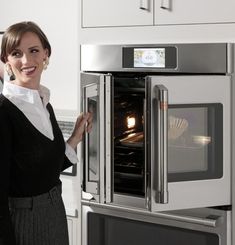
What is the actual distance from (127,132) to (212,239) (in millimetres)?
568

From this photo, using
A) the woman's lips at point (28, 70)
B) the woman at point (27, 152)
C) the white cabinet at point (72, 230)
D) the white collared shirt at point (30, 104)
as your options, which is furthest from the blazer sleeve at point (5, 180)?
→ the white cabinet at point (72, 230)

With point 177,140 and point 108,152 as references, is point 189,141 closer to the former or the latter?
point 177,140

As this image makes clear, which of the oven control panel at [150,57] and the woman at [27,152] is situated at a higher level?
the oven control panel at [150,57]


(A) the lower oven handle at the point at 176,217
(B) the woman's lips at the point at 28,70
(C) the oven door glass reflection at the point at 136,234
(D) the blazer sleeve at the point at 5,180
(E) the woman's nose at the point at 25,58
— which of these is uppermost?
(E) the woman's nose at the point at 25,58

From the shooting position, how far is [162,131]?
208 cm

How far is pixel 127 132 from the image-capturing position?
237 centimetres

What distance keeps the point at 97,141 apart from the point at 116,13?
1.87 feet

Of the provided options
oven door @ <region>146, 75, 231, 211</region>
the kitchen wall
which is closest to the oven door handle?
oven door @ <region>146, 75, 231, 211</region>

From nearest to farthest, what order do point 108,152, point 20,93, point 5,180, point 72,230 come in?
point 5,180 < point 20,93 < point 108,152 < point 72,230

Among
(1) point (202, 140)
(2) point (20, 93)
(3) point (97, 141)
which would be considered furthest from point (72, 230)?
(2) point (20, 93)

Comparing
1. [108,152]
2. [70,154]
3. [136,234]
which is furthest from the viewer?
[136,234]

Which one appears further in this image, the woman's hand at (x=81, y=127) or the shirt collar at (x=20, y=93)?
the woman's hand at (x=81, y=127)

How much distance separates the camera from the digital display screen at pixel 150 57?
226cm

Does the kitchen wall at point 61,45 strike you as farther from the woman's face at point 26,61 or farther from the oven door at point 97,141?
the woman's face at point 26,61
